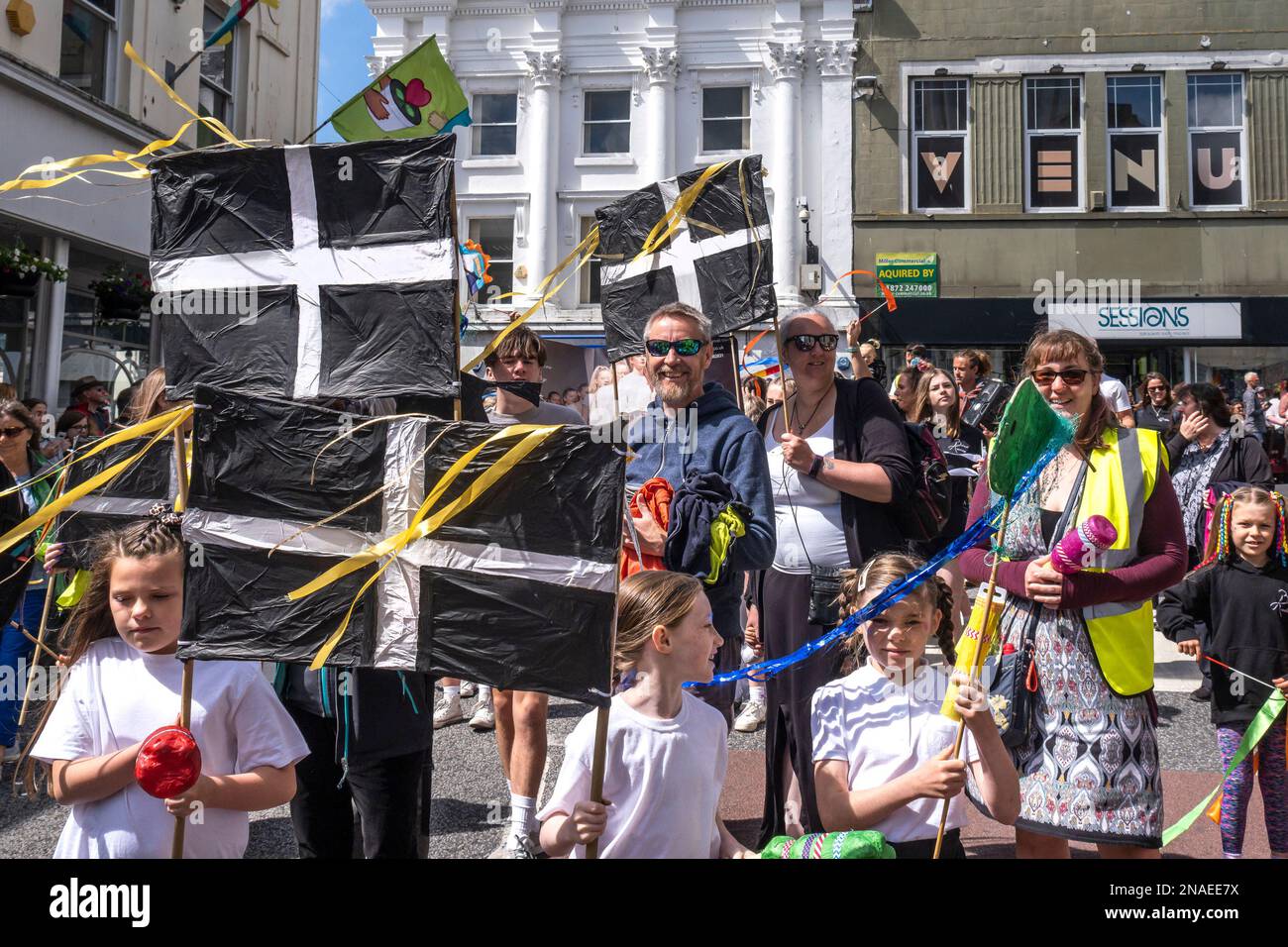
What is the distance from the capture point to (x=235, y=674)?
7.91 feet

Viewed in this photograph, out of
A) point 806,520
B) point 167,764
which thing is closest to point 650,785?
point 167,764

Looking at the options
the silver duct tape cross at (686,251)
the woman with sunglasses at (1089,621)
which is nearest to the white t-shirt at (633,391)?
the silver duct tape cross at (686,251)

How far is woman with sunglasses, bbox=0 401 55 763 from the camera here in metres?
4.71

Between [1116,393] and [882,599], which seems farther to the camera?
[1116,393]

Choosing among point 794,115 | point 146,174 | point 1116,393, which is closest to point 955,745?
point 146,174

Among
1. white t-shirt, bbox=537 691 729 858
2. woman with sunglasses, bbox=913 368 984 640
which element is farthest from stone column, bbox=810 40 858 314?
white t-shirt, bbox=537 691 729 858

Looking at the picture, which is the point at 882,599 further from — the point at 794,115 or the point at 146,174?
the point at 794,115

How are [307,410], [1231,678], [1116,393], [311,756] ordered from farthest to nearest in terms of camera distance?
[1116,393] < [1231,678] < [311,756] < [307,410]

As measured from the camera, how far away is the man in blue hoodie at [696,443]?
311 cm

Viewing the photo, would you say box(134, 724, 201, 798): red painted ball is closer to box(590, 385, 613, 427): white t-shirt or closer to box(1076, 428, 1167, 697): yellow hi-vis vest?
box(1076, 428, 1167, 697): yellow hi-vis vest

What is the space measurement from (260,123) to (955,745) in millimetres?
16435

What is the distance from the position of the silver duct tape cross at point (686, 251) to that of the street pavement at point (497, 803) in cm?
212

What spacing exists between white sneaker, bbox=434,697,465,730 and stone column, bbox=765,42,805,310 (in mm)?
14149

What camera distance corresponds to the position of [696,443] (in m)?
3.22
